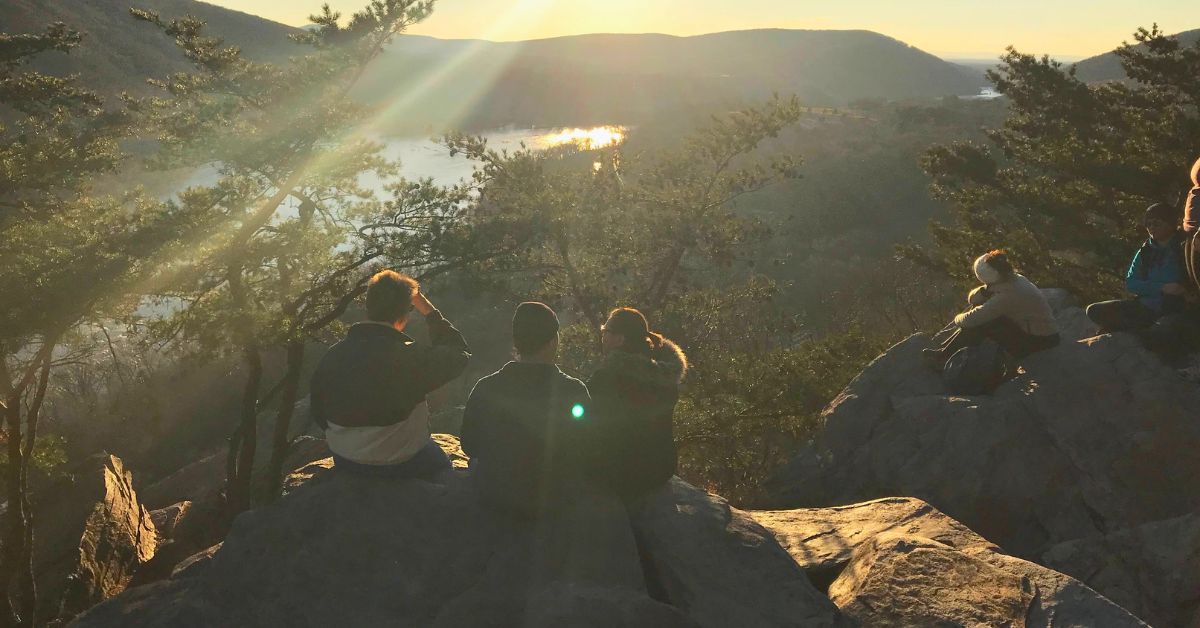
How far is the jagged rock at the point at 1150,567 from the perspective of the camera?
5.19m

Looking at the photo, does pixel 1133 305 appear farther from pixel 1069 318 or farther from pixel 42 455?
pixel 42 455

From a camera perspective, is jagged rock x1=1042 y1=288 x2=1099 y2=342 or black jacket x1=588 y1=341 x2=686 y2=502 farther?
jagged rock x1=1042 y1=288 x2=1099 y2=342

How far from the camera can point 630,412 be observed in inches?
194

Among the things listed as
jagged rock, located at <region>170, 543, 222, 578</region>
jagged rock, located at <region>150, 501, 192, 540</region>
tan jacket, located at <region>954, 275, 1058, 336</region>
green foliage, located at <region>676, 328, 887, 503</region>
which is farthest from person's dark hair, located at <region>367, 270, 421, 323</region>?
jagged rock, located at <region>150, 501, 192, 540</region>

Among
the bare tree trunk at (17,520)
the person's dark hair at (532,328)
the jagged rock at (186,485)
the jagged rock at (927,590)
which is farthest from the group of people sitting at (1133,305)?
the jagged rock at (186,485)

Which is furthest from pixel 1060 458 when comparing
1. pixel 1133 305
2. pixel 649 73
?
pixel 649 73

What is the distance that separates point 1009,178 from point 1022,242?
4.53m

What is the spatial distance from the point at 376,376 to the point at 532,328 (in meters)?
1.00

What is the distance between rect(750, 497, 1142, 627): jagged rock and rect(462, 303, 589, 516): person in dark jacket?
1.90 m

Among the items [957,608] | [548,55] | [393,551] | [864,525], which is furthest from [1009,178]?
[548,55]

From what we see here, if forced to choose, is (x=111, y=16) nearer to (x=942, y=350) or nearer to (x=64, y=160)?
(x=64, y=160)

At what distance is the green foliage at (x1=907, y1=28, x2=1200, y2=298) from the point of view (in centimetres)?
1270

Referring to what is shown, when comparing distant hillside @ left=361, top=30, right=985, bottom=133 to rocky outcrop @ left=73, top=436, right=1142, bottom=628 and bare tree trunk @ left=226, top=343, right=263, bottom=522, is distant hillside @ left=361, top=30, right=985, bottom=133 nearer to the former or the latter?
bare tree trunk @ left=226, top=343, right=263, bottom=522

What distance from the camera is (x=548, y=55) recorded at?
154 m
